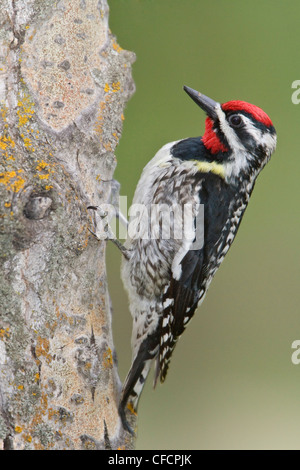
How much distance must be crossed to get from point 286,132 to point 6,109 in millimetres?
2037

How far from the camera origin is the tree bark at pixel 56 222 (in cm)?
173

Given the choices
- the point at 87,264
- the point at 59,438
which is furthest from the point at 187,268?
the point at 59,438

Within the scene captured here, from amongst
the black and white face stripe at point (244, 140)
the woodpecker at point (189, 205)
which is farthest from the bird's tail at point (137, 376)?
the black and white face stripe at point (244, 140)

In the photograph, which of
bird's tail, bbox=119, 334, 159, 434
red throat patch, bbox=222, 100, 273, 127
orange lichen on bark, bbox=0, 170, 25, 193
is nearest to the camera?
orange lichen on bark, bbox=0, 170, 25, 193

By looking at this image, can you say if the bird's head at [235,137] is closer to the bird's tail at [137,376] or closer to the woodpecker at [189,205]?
the woodpecker at [189,205]

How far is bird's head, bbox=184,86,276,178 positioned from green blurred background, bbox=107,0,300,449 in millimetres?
617

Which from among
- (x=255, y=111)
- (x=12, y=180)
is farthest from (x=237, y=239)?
(x=12, y=180)

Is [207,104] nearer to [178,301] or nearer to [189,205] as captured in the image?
[189,205]

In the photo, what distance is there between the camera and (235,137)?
2.43 m

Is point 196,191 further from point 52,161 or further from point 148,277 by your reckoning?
point 52,161

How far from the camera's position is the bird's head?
2.40 m

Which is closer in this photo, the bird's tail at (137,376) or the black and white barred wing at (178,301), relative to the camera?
the bird's tail at (137,376)

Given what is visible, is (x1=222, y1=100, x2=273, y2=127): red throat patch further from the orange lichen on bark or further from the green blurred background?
the orange lichen on bark

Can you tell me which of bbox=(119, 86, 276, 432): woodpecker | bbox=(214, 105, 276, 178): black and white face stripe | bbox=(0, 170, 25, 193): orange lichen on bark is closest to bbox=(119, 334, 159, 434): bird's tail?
bbox=(119, 86, 276, 432): woodpecker
